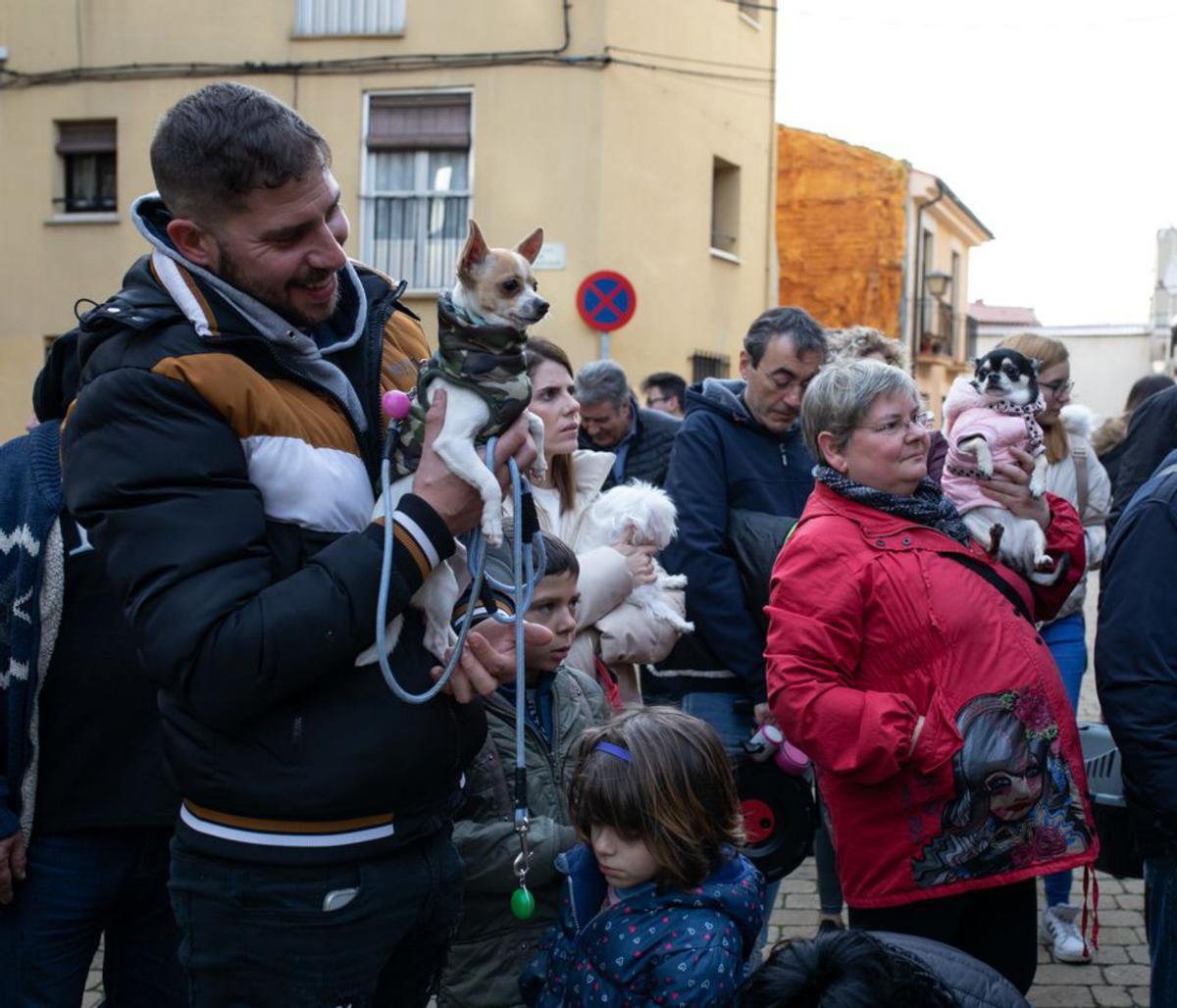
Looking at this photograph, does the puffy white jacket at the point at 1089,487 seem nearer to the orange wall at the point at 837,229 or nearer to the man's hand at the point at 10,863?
the man's hand at the point at 10,863

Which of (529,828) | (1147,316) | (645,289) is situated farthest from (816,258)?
(1147,316)

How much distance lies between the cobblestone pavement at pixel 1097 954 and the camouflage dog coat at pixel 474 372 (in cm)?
270

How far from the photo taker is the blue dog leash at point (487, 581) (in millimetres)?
2029

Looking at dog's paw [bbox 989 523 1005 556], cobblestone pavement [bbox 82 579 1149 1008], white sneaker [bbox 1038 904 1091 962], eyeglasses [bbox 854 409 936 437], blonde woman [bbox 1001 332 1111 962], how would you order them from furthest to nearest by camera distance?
blonde woman [bbox 1001 332 1111 962] → white sneaker [bbox 1038 904 1091 962] → cobblestone pavement [bbox 82 579 1149 1008] → dog's paw [bbox 989 523 1005 556] → eyeglasses [bbox 854 409 936 437]

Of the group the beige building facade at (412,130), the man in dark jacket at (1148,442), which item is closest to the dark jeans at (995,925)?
the man in dark jacket at (1148,442)

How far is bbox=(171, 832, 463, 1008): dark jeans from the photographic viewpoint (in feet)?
6.89

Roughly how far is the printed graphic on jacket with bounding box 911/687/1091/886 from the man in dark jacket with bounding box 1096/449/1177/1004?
175 millimetres

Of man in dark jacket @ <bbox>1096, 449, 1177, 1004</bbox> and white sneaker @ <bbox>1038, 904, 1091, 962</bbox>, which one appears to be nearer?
man in dark jacket @ <bbox>1096, 449, 1177, 1004</bbox>

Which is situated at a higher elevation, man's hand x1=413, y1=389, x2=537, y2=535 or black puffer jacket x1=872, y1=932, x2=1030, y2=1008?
man's hand x1=413, y1=389, x2=537, y2=535

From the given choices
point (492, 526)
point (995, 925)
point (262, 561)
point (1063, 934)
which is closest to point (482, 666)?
point (492, 526)

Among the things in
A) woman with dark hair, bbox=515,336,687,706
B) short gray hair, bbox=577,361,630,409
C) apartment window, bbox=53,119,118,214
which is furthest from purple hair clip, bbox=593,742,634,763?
apartment window, bbox=53,119,118,214

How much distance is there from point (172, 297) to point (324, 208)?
0.28m

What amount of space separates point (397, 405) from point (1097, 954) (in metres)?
4.32

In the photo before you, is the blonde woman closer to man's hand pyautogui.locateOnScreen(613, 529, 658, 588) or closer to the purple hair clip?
man's hand pyautogui.locateOnScreen(613, 529, 658, 588)
